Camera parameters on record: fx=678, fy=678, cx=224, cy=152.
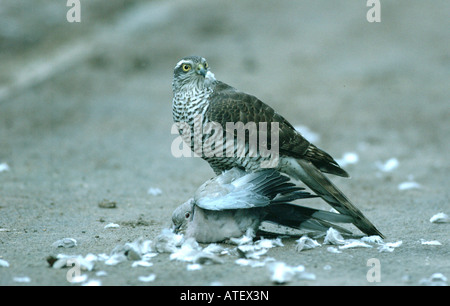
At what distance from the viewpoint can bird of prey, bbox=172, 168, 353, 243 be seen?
180 inches

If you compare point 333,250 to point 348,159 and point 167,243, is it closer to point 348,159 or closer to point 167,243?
point 167,243

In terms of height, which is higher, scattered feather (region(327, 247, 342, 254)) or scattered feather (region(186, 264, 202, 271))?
scattered feather (region(327, 247, 342, 254))

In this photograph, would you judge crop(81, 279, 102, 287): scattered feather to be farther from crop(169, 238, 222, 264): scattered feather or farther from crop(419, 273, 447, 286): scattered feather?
crop(419, 273, 447, 286): scattered feather

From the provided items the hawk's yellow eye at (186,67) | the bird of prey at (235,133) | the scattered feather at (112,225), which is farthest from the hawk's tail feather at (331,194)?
the scattered feather at (112,225)

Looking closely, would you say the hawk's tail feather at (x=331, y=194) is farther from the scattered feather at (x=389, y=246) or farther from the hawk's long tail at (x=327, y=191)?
the scattered feather at (x=389, y=246)

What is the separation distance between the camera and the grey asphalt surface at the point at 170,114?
15.0ft

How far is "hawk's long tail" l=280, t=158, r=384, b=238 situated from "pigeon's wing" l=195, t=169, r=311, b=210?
0.27 m

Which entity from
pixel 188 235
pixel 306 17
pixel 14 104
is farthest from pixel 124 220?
pixel 306 17

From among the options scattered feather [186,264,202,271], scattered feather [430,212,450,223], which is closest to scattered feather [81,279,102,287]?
scattered feather [186,264,202,271]

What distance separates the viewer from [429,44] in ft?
39.5

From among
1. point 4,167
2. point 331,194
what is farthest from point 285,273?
point 4,167

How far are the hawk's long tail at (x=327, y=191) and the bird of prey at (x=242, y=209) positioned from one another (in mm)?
69

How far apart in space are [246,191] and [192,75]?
3.47ft

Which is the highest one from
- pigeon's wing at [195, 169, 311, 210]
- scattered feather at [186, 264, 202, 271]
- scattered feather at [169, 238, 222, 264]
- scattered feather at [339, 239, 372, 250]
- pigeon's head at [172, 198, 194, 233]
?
pigeon's wing at [195, 169, 311, 210]
